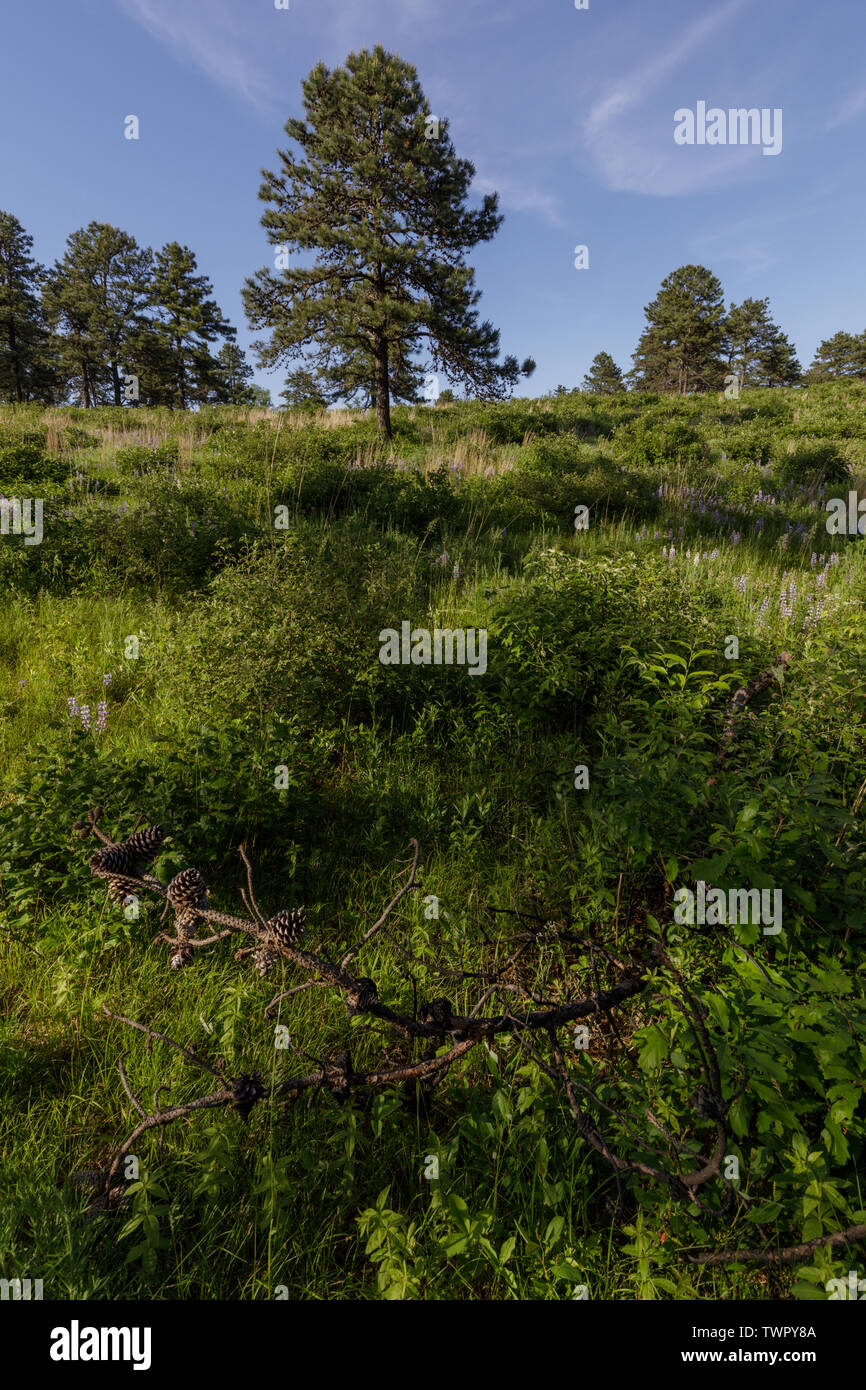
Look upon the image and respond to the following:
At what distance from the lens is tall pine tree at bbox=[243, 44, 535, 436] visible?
51.0 feet

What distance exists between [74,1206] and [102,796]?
1.62 metres

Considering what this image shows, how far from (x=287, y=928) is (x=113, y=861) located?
0.46 metres

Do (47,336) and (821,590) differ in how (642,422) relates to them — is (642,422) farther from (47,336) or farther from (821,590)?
(47,336)

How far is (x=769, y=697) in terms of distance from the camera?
399cm

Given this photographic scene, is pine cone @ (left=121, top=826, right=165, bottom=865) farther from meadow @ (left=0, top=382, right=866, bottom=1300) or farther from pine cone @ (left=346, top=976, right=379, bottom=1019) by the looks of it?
meadow @ (left=0, top=382, right=866, bottom=1300)

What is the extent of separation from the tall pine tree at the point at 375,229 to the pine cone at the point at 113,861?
1678cm

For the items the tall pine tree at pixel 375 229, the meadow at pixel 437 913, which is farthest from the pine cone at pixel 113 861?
the tall pine tree at pixel 375 229

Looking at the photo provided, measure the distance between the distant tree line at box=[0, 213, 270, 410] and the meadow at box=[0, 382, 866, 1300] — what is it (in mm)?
38586

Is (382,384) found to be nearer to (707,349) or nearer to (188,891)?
(188,891)

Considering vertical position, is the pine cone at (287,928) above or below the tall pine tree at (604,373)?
below

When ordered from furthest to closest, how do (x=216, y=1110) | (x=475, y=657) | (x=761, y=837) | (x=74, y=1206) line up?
(x=475, y=657), (x=761, y=837), (x=216, y=1110), (x=74, y=1206)

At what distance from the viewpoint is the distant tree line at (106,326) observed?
39062 mm

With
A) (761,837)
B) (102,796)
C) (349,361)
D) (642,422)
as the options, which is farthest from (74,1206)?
(349,361)

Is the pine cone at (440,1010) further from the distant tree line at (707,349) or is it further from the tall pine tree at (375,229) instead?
the distant tree line at (707,349)
